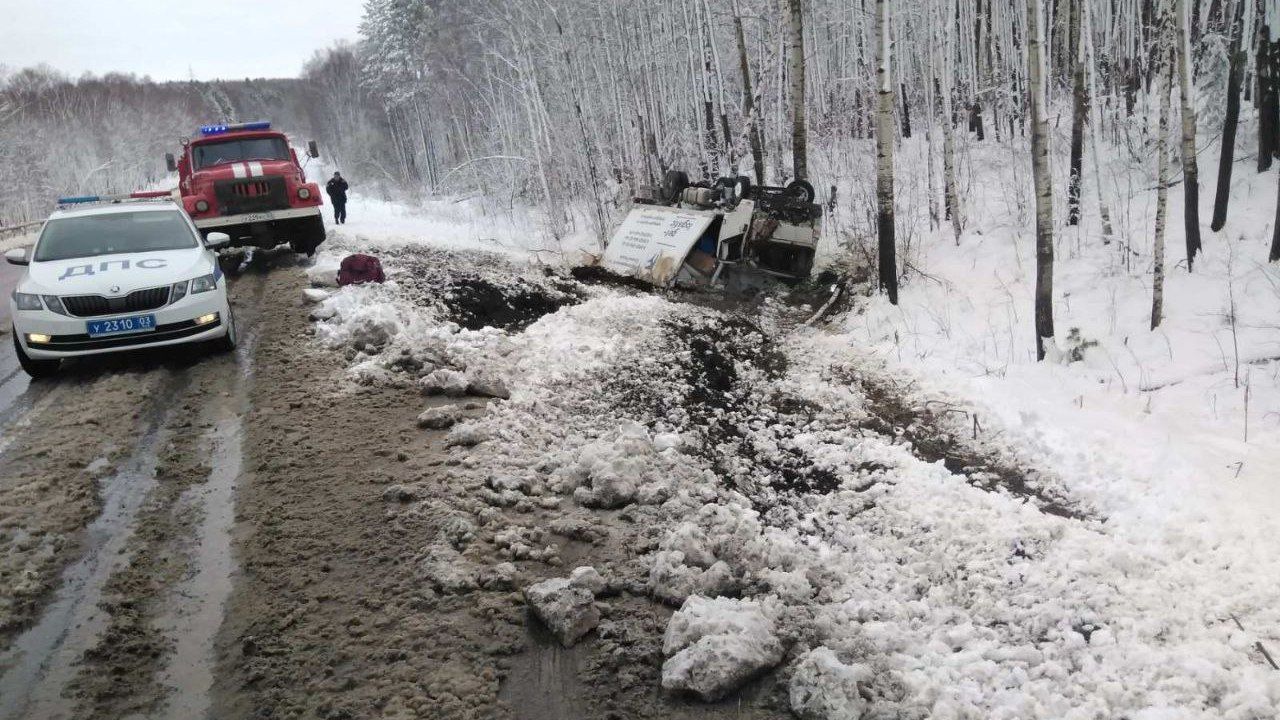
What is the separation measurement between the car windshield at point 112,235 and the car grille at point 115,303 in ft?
3.33

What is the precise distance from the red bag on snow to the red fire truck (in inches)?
124

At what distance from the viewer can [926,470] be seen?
17.1ft

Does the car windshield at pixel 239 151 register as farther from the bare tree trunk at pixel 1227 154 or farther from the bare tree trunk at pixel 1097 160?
the bare tree trunk at pixel 1227 154

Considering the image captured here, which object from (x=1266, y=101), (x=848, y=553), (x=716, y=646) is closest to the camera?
(x=716, y=646)

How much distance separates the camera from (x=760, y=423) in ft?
21.1

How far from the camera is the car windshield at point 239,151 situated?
43.8 feet

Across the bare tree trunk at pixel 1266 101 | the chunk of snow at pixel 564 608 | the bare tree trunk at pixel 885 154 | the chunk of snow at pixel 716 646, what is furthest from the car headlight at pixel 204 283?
the bare tree trunk at pixel 1266 101

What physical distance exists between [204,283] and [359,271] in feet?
10.7

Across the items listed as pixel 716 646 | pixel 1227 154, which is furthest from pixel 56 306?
pixel 1227 154

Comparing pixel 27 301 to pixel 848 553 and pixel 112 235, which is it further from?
pixel 848 553

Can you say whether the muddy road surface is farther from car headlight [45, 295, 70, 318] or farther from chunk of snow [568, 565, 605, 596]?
car headlight [45, 295, 70, 318]

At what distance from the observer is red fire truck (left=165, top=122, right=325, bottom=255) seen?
12.5m

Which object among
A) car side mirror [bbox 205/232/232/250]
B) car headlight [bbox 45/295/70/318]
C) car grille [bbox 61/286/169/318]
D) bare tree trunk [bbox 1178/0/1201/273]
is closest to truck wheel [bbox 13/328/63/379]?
car headlight [bbox 45/295/70/318]

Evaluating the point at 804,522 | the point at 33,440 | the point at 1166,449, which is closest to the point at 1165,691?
the point at 804,522
